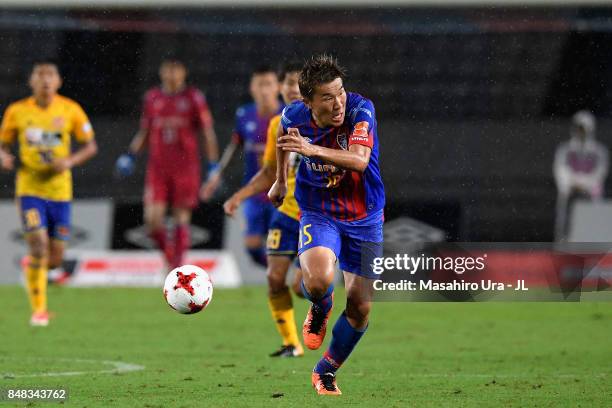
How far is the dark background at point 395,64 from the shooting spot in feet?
55.3

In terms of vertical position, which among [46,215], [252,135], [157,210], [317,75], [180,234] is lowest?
[180,234]

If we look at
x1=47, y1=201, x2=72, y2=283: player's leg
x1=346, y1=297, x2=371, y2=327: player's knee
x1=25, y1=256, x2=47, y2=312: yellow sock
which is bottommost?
x1=25, y1=256, x2=47, y2=312: yellow sock

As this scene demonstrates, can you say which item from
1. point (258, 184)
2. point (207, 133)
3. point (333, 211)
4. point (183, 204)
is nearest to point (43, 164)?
point (207, 133)

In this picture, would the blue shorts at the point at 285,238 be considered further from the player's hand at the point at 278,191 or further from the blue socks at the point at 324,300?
the blue socks at the point at 324,300

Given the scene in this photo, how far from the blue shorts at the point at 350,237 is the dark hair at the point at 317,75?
728mm

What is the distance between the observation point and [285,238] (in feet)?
29.0

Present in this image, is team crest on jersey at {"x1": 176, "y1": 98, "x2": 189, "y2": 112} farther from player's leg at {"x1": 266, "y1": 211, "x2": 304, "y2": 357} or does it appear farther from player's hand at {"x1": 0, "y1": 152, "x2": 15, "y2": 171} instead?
player's leg at {"x1": 266, "y1": 211, "x2": 304, "y2": 357}

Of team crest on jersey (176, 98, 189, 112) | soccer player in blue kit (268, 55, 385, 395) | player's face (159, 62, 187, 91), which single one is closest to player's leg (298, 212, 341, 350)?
soccer player in blue kit (268, 55, 385, 395)

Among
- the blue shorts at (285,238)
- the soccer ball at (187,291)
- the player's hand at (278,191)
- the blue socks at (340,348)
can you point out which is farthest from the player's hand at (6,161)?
the blue socks at (340,348)

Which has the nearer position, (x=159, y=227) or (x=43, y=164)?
(x=43, y=164)

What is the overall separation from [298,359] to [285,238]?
2.85ft

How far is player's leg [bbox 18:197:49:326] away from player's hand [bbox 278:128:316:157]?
18.8ft

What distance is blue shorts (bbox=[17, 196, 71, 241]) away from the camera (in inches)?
451

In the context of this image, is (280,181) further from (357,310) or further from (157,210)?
(157,210)
